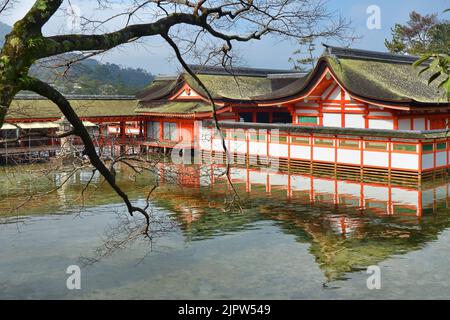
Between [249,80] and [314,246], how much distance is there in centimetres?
2707

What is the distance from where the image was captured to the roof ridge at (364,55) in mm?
27647

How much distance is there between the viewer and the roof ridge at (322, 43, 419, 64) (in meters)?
27.6

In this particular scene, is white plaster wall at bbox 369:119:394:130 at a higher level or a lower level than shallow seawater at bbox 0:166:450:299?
higher

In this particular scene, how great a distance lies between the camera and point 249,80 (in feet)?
130

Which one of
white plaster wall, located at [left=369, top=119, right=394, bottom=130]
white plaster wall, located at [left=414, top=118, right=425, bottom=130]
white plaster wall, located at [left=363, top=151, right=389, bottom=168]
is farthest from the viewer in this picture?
white plaster wall, located at [left=414, top=118, right=425, bottom=130]

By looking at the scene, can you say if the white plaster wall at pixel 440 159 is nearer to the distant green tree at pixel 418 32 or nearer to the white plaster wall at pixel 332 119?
the white plaster wall at pixel 332 119

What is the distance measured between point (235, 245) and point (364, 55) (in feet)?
61.5

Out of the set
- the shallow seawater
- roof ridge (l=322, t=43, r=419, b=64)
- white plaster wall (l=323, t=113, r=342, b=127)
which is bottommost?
the shallow seawater

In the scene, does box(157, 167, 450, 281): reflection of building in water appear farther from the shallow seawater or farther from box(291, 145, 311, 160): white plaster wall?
box(291, 145, 311, 160): white plaster wall

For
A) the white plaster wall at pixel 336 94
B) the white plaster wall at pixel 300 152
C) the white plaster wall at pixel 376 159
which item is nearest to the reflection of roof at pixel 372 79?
the white plaster wall at pixel 336 94

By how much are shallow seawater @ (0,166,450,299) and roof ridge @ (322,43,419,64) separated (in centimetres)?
872

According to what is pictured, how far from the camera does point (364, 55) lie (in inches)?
1163

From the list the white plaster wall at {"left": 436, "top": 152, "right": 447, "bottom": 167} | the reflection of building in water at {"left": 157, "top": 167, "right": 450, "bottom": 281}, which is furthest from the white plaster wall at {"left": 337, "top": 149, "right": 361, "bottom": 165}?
the white plaster wall at {"left": 436, "top": 152, "right": 447, "bottom": 167}

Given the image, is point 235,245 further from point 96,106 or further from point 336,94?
point 96,106
